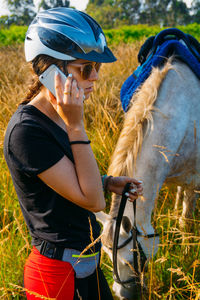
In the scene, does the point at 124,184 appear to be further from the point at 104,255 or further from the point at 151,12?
the point at 151,12

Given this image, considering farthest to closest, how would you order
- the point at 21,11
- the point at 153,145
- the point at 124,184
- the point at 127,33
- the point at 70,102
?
the point at 21,11
the point at 127,33
the point at 153,145
the point at 124,184
the point at 70,102

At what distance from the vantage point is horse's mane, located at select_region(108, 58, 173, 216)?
70.8 inches

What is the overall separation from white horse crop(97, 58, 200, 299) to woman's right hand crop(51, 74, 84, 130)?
29.5 inches

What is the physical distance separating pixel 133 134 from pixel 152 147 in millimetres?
166

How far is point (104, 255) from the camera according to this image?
246 centimetres

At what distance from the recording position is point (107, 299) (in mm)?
1423

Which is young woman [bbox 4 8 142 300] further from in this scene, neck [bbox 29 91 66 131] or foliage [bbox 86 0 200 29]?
foliage [bbox 86 0 200 29]

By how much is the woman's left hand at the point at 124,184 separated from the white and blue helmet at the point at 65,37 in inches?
23.1

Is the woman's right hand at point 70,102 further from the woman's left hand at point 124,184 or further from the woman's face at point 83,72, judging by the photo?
the woman's left hand at point 124,184

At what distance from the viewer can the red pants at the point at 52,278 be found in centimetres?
119

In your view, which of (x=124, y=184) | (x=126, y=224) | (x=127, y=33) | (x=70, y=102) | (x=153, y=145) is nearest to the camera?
(x=70, y=102)

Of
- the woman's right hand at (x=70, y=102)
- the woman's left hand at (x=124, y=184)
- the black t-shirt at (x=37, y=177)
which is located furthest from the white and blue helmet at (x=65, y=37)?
the woman's left hand at (x=124, y=184)

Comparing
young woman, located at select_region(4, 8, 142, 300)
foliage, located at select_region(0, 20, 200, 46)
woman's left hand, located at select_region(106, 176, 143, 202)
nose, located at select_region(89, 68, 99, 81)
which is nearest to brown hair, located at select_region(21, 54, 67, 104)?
young woman, located at select_region(4, 8, 142, 300)

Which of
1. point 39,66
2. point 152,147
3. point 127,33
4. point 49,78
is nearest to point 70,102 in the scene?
point 49,78
